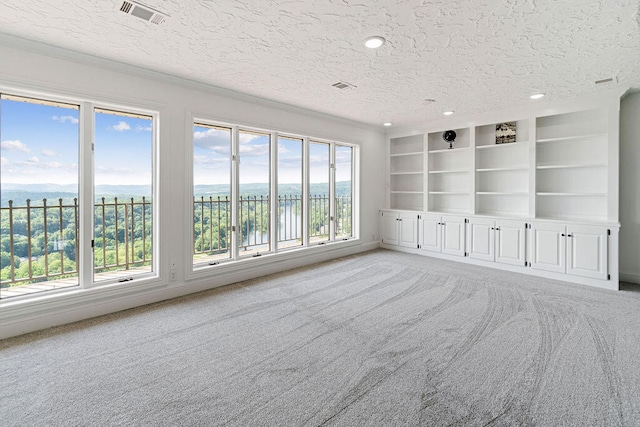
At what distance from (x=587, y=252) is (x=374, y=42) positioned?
3918mm

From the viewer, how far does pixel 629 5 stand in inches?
82.0

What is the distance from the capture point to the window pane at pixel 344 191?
5926 mm

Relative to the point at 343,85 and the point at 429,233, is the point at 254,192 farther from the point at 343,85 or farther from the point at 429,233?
the point at 429,233

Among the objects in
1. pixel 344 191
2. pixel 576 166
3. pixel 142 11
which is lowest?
pixel 344 191

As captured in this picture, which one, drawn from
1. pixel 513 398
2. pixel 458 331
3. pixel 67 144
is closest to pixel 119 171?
pixel 67 144

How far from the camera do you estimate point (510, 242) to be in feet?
15.6

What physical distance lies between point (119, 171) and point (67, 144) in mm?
500

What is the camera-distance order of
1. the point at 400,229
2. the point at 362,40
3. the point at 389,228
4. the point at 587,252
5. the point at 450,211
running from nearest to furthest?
1. the point at 362,40
2. the point at 587,252
3. the point at 450,211
4. the point at 400,229
5. the point at 389,228

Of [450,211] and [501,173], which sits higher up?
[501,173]

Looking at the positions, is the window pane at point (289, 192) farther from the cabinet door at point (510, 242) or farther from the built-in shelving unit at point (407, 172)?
the cabinet door at point (510, 242)

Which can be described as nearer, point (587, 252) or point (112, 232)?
point (112, 232)

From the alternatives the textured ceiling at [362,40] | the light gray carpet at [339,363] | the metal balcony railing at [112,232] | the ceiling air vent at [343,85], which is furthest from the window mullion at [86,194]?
the ceiling air vent at [343,85]

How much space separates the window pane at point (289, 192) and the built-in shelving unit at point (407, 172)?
7.66ft

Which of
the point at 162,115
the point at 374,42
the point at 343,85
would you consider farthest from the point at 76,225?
the point at 374,42
